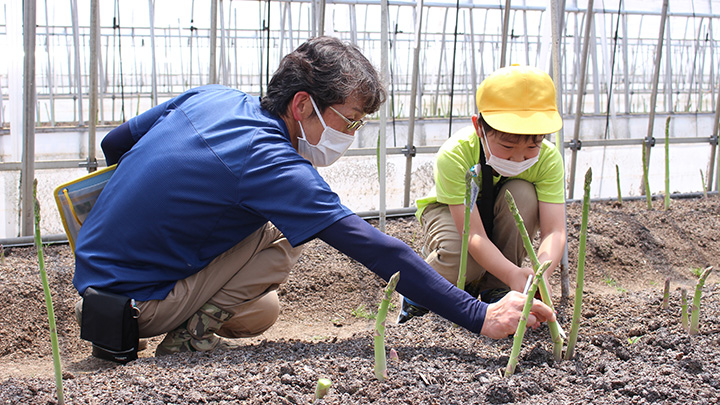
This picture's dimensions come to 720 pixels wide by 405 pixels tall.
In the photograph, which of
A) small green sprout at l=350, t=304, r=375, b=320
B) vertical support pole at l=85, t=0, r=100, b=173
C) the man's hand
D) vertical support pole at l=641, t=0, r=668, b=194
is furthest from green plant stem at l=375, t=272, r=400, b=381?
vertical support pole at l=641, t=0, r=668, b=194

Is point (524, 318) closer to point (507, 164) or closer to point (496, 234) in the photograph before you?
point (507, 164)

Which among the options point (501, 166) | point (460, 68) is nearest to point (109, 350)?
point (501, 166)

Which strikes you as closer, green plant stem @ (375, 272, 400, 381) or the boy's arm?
green plant stem @ (375, 272, 400, 381)

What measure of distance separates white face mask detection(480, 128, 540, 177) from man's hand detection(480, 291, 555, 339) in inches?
23.8

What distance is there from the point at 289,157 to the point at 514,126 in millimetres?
747

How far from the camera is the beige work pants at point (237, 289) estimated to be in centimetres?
171

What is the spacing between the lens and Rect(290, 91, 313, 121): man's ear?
1658mm

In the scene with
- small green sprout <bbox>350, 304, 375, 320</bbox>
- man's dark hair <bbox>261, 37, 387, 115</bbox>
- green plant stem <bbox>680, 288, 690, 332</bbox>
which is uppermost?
man's dark hair <bbox>261, 37, 387, 115</bbox>

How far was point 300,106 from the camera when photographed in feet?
5.52

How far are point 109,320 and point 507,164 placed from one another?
4.32ft

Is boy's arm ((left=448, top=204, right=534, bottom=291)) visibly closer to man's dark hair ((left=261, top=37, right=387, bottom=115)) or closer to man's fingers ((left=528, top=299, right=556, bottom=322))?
man's fingers ((left=528, top=299, right=556, bottom=322))

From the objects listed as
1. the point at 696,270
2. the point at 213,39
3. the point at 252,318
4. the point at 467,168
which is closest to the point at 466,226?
the point at 467,168

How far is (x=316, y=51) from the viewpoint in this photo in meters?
1.66

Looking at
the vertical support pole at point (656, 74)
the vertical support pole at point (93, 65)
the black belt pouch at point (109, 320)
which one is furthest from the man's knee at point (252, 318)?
→ the vertical support pole at point (656, 74)
